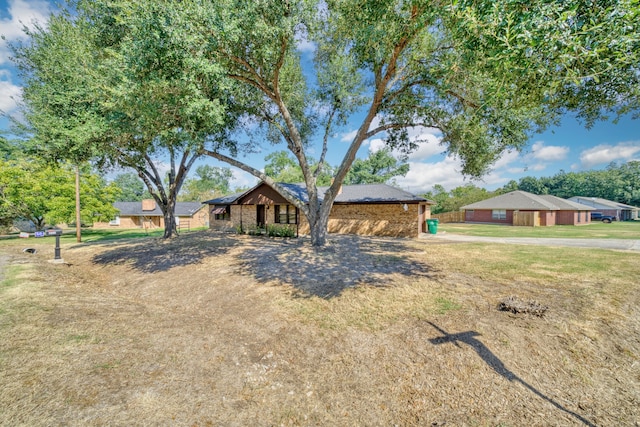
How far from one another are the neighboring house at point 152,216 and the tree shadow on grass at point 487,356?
136 ft

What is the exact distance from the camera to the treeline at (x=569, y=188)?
136 ft

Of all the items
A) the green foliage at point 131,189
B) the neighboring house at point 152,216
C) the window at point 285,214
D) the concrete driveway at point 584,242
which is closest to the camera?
the concrete driveway at point 584,242

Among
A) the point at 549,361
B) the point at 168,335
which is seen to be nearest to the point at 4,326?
the point at 168,335

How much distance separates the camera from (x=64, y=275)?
872 cm

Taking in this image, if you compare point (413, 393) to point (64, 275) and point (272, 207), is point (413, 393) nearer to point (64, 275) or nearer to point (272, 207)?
Answer: point (64, 275)

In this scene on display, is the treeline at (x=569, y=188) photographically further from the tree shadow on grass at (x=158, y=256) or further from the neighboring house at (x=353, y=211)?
the tree shadow on grass at (x=158, y=256)

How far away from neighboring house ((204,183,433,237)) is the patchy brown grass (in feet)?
31.1

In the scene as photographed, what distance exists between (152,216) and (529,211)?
165 ft

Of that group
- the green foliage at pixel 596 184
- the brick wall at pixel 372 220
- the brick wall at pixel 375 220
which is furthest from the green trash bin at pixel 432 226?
the green foliage at pixel 596 184

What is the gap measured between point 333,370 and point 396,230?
14.4 m

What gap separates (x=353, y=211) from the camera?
1864 centimetres

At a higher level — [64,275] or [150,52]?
[150,52]

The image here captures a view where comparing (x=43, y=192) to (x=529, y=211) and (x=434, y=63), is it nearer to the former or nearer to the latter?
(x=434, y=63)

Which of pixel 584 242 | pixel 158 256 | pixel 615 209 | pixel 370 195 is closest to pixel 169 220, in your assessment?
pixel 158 256
